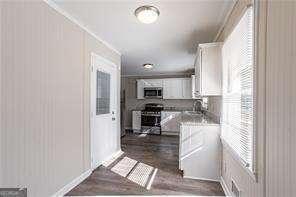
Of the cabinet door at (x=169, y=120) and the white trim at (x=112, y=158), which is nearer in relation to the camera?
the white trim at (x=112, y=158)

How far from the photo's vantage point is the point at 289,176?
1.05 metres

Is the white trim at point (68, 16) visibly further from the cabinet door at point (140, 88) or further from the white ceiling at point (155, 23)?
the cabinet door at point (140, 88)

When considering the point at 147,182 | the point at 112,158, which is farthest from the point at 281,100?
the point at 112,158

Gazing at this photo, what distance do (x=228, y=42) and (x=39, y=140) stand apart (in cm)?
262

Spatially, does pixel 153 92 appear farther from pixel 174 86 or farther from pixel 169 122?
pixel 169 122

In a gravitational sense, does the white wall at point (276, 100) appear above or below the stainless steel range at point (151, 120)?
above

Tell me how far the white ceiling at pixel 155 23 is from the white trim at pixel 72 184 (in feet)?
7.80

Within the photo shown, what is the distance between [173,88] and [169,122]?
4.31 feet

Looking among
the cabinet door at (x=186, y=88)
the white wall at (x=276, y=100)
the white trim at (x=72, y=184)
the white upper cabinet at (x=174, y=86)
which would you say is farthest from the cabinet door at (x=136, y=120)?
the white wall at (x=276, y=100)

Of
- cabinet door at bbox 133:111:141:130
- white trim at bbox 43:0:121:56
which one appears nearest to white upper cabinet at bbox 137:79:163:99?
cabinet door at bbox 133:111:141:130

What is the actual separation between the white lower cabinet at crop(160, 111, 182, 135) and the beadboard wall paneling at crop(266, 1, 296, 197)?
539cm

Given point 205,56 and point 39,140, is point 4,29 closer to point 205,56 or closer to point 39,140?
point 39,140

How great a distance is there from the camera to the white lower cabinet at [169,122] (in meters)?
6.68

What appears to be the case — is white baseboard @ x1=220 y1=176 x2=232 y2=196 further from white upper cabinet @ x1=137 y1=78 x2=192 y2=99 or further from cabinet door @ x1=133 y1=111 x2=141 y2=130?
cabinet door @ x1=133 y1=111 x2=141 y2=130
